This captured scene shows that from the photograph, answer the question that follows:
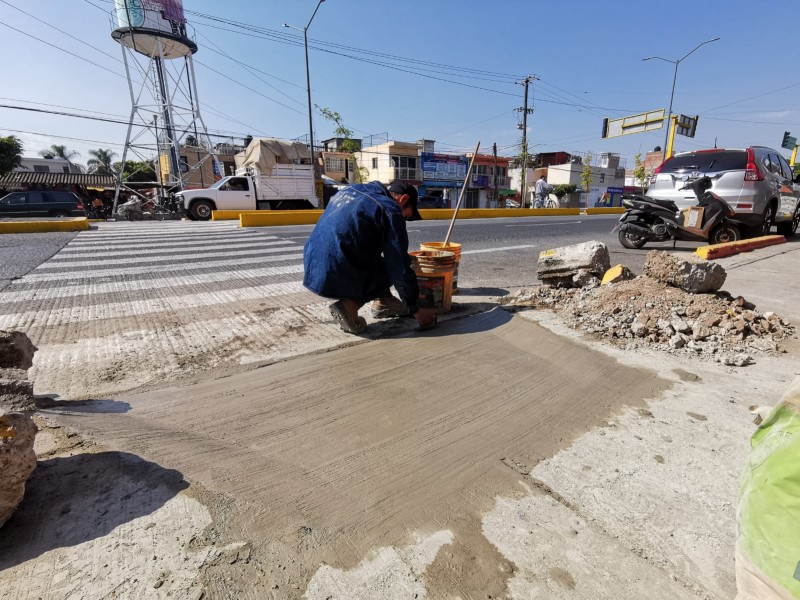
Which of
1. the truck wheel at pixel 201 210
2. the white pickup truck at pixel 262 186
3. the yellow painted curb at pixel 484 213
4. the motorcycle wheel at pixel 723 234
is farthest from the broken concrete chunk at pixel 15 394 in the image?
the truck wheel at pixel 201 210

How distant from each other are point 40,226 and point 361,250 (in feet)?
37.9

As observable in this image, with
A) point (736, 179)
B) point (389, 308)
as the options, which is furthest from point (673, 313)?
point (736, 179)

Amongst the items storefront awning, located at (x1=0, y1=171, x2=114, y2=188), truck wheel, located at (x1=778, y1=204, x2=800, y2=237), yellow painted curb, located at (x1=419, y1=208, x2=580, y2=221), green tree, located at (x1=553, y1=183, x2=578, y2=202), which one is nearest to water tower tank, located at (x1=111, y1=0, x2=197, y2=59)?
storefront awning, located at (x1=0, y1=171, x2=114, y2=188)

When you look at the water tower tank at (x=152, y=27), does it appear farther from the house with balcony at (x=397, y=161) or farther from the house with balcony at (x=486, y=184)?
the house with balcony at (x=486, y=184)

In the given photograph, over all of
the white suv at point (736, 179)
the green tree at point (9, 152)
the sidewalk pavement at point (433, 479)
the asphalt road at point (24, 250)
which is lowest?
the sidewalk pavement at point (433, 479)

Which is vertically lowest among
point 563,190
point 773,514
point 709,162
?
point 773,514

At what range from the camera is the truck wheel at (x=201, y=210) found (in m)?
15.2

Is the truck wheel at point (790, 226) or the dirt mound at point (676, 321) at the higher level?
the truck wheel at point (790, 226)

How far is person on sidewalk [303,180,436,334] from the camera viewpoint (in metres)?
3.23

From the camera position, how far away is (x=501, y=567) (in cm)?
134

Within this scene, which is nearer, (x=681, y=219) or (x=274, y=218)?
(x=681, y=219)

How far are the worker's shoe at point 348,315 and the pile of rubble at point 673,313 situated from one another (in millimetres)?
1728

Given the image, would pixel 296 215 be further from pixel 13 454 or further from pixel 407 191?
pixel 13 454

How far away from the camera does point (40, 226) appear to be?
10492 mm
